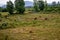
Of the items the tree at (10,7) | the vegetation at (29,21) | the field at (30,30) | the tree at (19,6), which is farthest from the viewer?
the tree at (19,6)

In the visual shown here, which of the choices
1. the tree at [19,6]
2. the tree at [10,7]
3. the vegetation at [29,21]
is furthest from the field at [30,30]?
the tree at [19,6]

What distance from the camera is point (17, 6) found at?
185 ft

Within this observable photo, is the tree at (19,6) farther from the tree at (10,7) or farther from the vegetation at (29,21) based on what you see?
the tree at (10,7)

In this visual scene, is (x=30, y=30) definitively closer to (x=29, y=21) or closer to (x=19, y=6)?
(x=29, y=21)

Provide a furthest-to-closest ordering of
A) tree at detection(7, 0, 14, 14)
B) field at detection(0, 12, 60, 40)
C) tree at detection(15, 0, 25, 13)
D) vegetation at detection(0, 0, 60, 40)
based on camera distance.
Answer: tree at detection(15, 0, 25, 13) → tree at detection(7, 0, 14, 14) → vegetation at detection(0, 0, 60, 40) → field at detection(0, 12, 60, 40)

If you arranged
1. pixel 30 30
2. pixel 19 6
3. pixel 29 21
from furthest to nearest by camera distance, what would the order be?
pixel 19 6 < pixel 29 21 < pixel 30 30

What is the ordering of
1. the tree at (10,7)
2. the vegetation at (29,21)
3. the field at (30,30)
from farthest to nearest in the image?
the tree at (10,7), the vegetation at (29,21), the field at (30,30)

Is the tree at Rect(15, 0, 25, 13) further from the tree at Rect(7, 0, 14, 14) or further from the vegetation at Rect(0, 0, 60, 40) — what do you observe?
the tree at Rect(7, 0, 14, 14)

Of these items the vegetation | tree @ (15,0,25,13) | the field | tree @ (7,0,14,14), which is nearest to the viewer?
the field

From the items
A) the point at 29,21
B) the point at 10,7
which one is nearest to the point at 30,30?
the point at 29,21

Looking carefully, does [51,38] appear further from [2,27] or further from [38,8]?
[38,8]

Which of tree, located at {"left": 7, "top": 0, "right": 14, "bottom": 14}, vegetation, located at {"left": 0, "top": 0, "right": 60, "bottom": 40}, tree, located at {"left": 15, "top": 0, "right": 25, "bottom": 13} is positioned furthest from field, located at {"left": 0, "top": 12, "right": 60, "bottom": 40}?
tree, located at {"left": 15, "top": 0, "right": 25, "bottom": 13}

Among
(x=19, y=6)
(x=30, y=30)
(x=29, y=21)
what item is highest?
(x=19, y=6)

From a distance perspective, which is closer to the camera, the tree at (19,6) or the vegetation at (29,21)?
the vegetation at (29,21)
